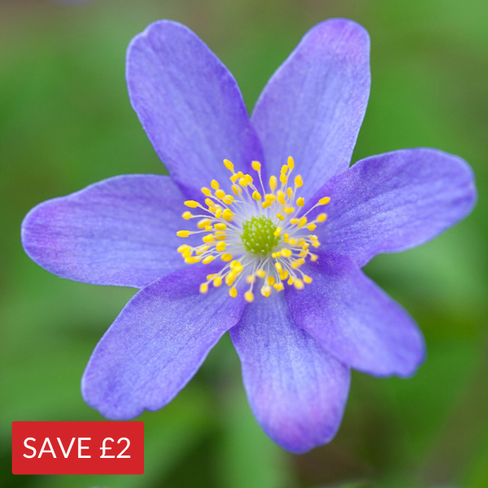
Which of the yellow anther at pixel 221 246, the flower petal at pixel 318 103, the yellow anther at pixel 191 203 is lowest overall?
the yellow anther at pixel 221 246

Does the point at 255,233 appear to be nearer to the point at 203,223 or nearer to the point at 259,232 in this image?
the point at 259,232

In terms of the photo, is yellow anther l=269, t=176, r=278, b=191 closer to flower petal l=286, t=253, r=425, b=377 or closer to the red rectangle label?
flower petal l=286, t=253, r=425, b=377

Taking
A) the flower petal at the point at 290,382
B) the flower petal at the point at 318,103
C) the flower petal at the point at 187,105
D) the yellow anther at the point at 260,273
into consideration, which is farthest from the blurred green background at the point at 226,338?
the flower petal at the point at 187,105

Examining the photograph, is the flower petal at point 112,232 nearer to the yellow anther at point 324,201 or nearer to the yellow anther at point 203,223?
the yellow anther at point 203,223

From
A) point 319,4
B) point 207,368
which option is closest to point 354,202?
point 207,368

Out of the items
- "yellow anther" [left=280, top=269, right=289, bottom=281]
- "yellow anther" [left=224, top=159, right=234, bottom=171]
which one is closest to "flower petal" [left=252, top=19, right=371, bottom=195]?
"yellow anther" [left=224, top=159, right=234, bottom=171]

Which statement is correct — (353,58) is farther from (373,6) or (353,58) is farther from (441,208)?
(373,6)
